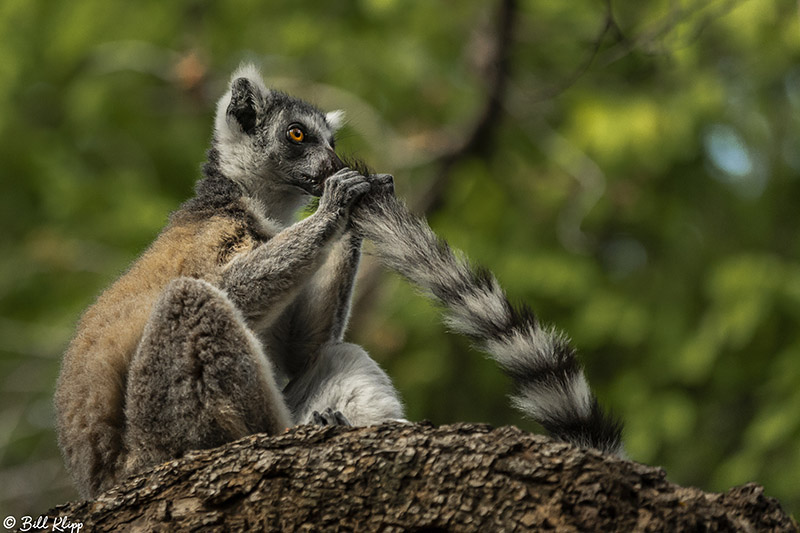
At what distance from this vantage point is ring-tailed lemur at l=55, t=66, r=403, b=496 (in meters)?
4.62

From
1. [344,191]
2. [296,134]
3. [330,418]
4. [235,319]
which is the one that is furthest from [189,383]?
[296,134]

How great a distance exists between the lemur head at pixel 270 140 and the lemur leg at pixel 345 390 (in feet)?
3.59

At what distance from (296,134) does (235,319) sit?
1.70 m

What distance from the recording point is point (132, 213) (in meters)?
9.52

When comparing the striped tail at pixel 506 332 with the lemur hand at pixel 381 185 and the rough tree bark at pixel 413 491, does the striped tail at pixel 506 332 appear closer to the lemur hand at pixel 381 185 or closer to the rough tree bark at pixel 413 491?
the lemur hand at pixel 381 185

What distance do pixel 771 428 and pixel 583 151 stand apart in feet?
13.2

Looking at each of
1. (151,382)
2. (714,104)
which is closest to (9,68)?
(151,382)

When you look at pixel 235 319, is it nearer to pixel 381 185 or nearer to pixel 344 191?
pixel 344 191

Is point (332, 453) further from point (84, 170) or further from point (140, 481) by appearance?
point (84, 170)

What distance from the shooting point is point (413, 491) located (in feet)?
12.2

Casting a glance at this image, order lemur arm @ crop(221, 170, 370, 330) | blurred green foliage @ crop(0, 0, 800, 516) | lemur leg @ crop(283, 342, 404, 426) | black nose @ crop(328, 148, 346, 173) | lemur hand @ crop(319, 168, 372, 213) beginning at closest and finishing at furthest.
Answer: lemur leg @ crop(283, 342, 404, 426) < lemur arm @ crop(221, 170, 370, 330) < lemur hand @ crop(319, 168, 372, 213) < black nose @ crop(328, 148, 346, 173) < blurred green foliage @ crop(0, 0, 800, 516)

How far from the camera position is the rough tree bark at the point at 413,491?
3566 mm

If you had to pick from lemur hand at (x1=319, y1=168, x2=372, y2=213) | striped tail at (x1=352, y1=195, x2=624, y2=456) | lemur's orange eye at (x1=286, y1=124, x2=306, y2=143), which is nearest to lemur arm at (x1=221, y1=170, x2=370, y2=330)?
lemur hand at (x1=319, y1=168, x2=372, y2=213)

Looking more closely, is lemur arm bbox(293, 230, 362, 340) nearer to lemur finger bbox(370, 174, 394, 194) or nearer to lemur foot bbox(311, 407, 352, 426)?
lemur finger bbox(370, 174, 394, 194)
